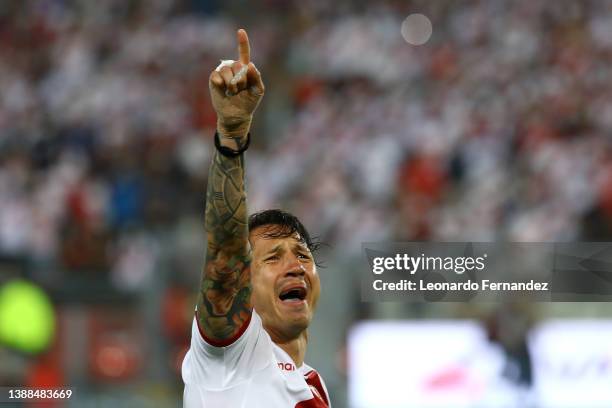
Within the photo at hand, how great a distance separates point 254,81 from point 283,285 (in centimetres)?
90

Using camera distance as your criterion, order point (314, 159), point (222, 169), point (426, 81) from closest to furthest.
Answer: point (222, 169)
point (314, 159)
point (426, 81)

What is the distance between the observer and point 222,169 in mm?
2887

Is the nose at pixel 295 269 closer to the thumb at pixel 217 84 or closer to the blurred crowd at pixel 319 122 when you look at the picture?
the thumb at pixel 217 84

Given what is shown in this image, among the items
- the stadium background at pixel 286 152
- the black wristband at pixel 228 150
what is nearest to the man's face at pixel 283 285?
the black wristband at pixel 228 150

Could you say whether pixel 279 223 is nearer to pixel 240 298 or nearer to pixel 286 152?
pixel 240 298

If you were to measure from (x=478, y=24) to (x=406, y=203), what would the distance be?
466cm

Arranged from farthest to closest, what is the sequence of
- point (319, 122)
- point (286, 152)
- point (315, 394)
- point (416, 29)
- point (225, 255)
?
point (416, 29) → point (319, 122) → point (286, 152) → point (315, 394) → point (225, 255)

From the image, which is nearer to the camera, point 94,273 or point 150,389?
point 150,389

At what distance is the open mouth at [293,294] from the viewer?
3.46 m

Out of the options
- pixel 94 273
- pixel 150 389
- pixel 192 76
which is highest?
pixel 192 76

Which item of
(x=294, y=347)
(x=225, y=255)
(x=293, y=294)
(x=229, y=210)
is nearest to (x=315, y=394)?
(x=294, y=347)

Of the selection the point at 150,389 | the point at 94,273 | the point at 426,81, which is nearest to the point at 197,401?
the point at 150,389

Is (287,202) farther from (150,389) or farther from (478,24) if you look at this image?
(478,24)

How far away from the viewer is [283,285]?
3455 millimetres
